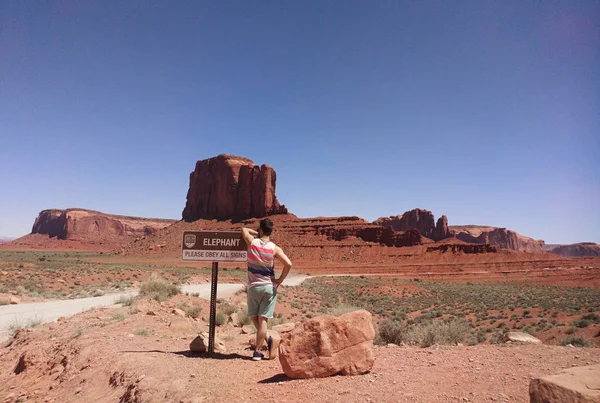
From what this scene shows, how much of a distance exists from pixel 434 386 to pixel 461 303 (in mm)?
23887

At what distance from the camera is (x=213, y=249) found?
21.7 feet

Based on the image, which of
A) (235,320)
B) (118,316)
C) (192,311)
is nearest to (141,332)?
(118,316)

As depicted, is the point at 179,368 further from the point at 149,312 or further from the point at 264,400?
the point at 149,312

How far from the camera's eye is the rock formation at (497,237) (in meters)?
159

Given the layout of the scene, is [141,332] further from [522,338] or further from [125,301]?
[522,338]

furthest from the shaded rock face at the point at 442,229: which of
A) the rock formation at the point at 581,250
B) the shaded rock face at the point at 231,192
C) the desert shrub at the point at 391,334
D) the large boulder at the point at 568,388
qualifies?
the large boulder at the point at 568,388

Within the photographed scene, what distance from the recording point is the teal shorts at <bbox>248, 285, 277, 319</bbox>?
18.2 ft

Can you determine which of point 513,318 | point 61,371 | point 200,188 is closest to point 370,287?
point 513,318

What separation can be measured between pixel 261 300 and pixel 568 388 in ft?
12.7

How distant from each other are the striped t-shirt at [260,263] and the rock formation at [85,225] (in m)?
158

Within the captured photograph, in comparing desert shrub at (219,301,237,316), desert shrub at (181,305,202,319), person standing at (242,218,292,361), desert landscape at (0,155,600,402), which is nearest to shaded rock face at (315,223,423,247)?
desert landscape at (0,155,600,402)

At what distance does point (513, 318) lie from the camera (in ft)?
60.8

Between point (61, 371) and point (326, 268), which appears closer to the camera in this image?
point (61, 371)

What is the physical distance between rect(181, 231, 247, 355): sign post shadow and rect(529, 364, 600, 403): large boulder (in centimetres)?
463
